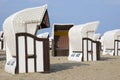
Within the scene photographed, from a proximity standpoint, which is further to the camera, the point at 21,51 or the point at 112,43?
the point at 112,43

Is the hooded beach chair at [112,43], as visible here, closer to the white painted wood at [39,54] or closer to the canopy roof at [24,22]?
the canopy roof at [24,22]

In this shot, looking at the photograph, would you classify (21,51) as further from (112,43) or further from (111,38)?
(111,38)

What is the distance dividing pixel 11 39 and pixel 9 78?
2230 mm

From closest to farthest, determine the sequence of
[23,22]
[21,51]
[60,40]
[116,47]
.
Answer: [21,51], [23,22], [60,40], [116,47]

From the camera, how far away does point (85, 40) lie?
21094 mm

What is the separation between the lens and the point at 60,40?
93.8 ft

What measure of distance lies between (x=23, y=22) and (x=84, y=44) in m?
7.66

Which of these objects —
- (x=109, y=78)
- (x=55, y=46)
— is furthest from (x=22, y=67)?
(x=55, y=46)

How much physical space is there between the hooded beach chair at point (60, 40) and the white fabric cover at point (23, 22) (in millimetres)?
12984

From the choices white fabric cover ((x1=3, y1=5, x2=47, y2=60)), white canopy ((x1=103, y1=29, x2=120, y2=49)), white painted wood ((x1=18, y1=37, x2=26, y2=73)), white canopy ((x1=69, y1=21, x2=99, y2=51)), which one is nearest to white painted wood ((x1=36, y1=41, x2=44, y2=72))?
white painted wood ((x1=18, y1=37, x2=26, y2=73))

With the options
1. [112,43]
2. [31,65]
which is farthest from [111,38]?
[31,65]

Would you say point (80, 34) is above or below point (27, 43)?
above

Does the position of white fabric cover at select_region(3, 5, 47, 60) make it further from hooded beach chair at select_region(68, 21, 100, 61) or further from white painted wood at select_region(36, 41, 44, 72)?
hooded beach chair at select_region(68, 21, 100, 61)

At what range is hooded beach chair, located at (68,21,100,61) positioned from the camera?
2103 cm
